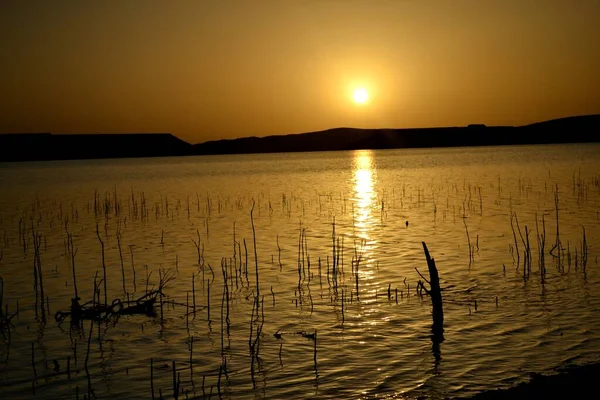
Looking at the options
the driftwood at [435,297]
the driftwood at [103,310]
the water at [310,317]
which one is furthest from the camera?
the driftwood at [103,310]

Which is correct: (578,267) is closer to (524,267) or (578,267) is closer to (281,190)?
(524,267)

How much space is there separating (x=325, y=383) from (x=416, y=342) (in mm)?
2727

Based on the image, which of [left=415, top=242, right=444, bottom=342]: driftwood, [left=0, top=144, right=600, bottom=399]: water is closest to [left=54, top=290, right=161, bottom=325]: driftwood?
[left=0, top=144, right=600, bottom=399]: water

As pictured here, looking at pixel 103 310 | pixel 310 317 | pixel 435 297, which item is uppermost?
pixel 435 297

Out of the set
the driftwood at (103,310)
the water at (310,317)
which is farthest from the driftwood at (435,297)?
the driftwood at (103,310)

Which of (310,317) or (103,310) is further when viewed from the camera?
(103,310)

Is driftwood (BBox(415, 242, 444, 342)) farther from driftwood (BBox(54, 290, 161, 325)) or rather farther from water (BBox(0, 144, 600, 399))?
driftwood (BBox(54, 290, 161, 325))

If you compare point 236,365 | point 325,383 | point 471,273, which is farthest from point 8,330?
point 471,273

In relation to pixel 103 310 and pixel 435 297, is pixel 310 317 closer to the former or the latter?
pixel 435 297

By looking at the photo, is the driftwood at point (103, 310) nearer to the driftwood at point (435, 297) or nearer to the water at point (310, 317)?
the water at point (310, 317)

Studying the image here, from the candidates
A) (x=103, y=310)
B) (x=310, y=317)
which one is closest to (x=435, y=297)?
(x=310, y=317)

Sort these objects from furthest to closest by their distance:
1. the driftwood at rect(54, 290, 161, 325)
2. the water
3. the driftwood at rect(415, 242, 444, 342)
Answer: the driftwood at rect(54, 290, 161, 325) < the driftwood at rect(415, 242, 444, 342) < the water

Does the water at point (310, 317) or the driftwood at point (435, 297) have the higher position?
the driftwood at point (435, 297)

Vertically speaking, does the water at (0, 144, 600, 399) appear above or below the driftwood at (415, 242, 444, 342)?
below
